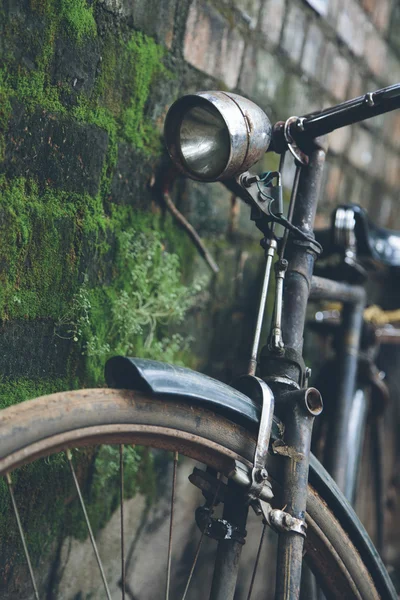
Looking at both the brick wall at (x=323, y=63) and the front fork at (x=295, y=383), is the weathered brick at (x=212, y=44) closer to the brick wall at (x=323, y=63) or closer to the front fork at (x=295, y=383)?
the brick wall at (x=323, y=63)

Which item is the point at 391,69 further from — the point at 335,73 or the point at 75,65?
the point at 75,65

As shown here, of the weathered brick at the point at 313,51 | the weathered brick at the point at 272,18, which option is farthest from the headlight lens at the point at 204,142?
the weathered brick at the point at 313,51

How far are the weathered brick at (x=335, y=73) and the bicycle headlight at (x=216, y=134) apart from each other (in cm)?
125

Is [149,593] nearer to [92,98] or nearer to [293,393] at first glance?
[293,393]

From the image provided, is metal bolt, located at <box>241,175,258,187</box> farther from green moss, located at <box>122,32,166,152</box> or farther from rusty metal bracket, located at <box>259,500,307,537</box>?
rusty metal bracket, located at <box>259,500,307,537</box>

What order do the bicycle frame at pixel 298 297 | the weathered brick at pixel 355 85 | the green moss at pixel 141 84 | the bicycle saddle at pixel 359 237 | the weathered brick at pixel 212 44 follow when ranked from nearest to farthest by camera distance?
the bicycle frame at pixel 298 297, the green moss at pixel 141 84, the weathered brick at pixel 212 44, the bicycle saddle at pixel 359 237, the weathered brick at pixel 355 85

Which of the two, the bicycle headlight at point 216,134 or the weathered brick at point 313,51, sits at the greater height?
the weathered brick at point 313,51

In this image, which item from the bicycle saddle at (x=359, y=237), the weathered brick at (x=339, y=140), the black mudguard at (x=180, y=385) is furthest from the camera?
the weathered brick at (x=339, y=140)

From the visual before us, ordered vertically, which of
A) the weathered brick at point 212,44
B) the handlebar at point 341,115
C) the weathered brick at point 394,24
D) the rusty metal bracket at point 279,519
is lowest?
the rusty metal bracket at point 279,519

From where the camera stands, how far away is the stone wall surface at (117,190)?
1271mm

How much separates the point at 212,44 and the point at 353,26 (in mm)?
962

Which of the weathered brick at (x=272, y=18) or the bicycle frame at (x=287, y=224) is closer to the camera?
the bicycle frame at (x=287, y=224)

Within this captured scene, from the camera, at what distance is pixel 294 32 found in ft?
6.95

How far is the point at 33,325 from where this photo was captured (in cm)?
132
